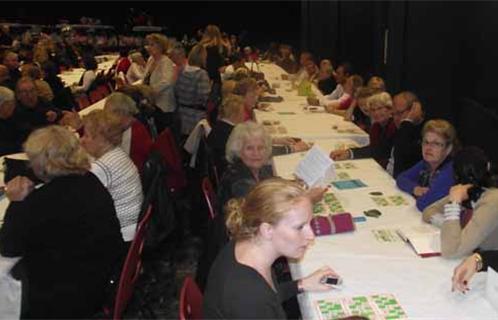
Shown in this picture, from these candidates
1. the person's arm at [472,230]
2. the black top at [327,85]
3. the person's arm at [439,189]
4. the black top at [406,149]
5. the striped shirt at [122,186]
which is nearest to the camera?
the person's arm at [472,230]

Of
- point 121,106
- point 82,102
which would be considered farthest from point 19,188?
point 82,102

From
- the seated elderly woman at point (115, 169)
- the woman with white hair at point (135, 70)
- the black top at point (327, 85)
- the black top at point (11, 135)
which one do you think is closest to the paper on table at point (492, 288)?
the seated elderly woman at point (115, 169)

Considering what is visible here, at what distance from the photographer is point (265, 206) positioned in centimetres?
181

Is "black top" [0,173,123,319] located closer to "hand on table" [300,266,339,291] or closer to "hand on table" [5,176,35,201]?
"hand on table" [5,176,35,201]

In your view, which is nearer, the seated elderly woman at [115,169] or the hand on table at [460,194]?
the hand on table at [460,194]

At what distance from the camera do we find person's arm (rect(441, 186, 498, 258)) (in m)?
2.21

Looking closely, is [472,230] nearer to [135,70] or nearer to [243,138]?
[243,138]

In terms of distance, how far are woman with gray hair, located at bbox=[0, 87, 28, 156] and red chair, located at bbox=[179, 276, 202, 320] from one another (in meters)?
3.33

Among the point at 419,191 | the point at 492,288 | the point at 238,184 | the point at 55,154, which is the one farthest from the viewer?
the point at 419,191

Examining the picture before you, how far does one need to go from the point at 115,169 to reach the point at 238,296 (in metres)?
1.64

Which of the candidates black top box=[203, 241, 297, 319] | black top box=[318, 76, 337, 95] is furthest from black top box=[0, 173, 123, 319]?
black top box=[318, 76, 337, 95]

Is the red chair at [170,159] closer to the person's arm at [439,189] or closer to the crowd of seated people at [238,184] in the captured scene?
the crowd of seated people at [238,184]

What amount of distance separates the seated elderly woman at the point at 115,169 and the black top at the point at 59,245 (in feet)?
1.96

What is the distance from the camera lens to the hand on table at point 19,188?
97.9 inches
